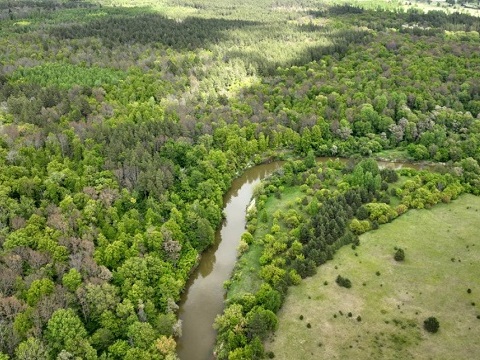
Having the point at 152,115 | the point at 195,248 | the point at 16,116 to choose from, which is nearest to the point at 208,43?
the point at 152,115

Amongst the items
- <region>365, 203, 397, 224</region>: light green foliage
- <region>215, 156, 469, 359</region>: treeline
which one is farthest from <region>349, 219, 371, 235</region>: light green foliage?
<region>365, 203, 397, 224</region>: light green foliage

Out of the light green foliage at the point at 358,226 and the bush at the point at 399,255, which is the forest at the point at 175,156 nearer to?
the light green foliage at the point at 358,226

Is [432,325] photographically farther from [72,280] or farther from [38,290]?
[38,290]

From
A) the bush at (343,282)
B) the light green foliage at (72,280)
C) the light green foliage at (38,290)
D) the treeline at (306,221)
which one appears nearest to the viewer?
the light green foliage at (38,290)

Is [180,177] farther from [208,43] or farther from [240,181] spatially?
[208,43]

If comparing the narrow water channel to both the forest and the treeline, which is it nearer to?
the forest

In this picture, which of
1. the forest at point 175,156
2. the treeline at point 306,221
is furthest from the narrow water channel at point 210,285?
the treeline at point 306,221
